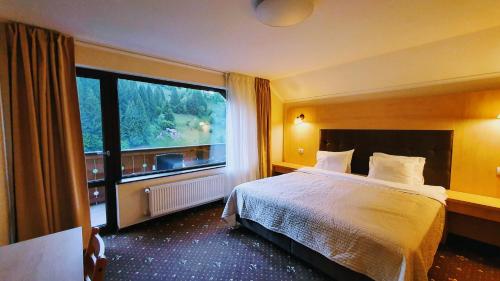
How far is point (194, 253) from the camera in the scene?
2.10m

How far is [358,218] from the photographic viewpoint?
165cm

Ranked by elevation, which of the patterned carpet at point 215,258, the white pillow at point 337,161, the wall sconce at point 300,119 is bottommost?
the patterned carpet at point 215,258

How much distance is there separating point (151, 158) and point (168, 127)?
0.49 metres

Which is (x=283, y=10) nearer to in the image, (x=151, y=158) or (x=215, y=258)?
(x=215, y=258)

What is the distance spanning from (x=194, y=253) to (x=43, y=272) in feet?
4.60

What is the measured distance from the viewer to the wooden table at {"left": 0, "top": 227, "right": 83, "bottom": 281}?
855mm

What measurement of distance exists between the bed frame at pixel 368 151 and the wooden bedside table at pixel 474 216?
0.34m

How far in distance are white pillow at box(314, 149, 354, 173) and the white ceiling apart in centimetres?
142

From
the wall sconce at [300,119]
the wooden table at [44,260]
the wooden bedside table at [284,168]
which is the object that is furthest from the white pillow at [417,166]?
the wooden table at [44,260]

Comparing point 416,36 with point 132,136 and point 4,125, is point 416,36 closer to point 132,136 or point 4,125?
point 132,136

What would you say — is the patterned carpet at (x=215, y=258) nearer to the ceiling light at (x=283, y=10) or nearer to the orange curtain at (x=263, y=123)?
the orange curtain at (x=263, y=123)

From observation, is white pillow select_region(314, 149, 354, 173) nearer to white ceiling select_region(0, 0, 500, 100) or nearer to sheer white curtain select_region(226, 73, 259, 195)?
sheer white curtain select_region(226, 73, 259, 195)

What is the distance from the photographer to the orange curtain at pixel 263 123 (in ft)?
11.7

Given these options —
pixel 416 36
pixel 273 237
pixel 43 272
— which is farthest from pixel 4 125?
pixel 416 36
